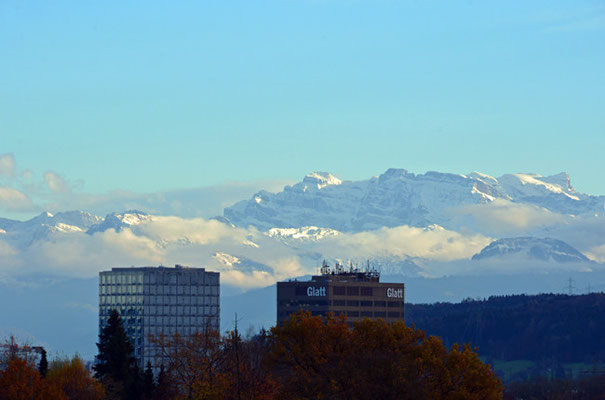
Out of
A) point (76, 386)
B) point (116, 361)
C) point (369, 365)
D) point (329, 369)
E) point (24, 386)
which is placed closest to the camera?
point (369, 365)

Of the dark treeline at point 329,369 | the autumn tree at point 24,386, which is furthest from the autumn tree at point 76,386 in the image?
the autumn tree at point 24,386

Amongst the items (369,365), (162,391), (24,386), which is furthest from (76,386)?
(369,365)

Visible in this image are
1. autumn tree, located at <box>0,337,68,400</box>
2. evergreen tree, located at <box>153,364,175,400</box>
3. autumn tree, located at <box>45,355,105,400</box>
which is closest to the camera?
autumn tree, located at <box>0,337,68,400</box>

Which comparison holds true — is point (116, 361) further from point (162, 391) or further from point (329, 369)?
point (329, 369)

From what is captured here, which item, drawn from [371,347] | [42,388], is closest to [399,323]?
[371,347]

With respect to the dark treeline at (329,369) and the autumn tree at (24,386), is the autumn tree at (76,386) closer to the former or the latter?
the dark treeline at (329,369)

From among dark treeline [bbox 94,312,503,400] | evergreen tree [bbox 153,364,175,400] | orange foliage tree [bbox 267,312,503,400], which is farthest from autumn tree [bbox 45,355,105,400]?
orange foliage tree [bbox 267,312,503,400]

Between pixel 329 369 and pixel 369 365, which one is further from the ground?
pixel 369 365

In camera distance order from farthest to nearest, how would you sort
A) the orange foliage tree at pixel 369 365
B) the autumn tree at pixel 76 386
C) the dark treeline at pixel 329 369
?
the autumn tree at pixel 76 386 < the dark treeline at pixel 329 369 < the orange foliage tree at pixel 369 365

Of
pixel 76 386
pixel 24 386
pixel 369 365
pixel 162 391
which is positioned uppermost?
pixel 369 365

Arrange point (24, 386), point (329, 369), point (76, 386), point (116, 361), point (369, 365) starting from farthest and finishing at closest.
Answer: point (76, 386)
point (116, 361)
point (24, 386)
point (329, 369)
point (369, 365)

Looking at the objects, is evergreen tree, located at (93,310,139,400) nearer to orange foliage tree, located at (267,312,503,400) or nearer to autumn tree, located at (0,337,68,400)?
autumn tree, located at (0,337,68,400)

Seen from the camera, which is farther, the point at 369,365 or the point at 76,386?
the point at 76,386

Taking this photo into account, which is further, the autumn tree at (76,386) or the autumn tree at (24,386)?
the autumn tree at (76,386)
